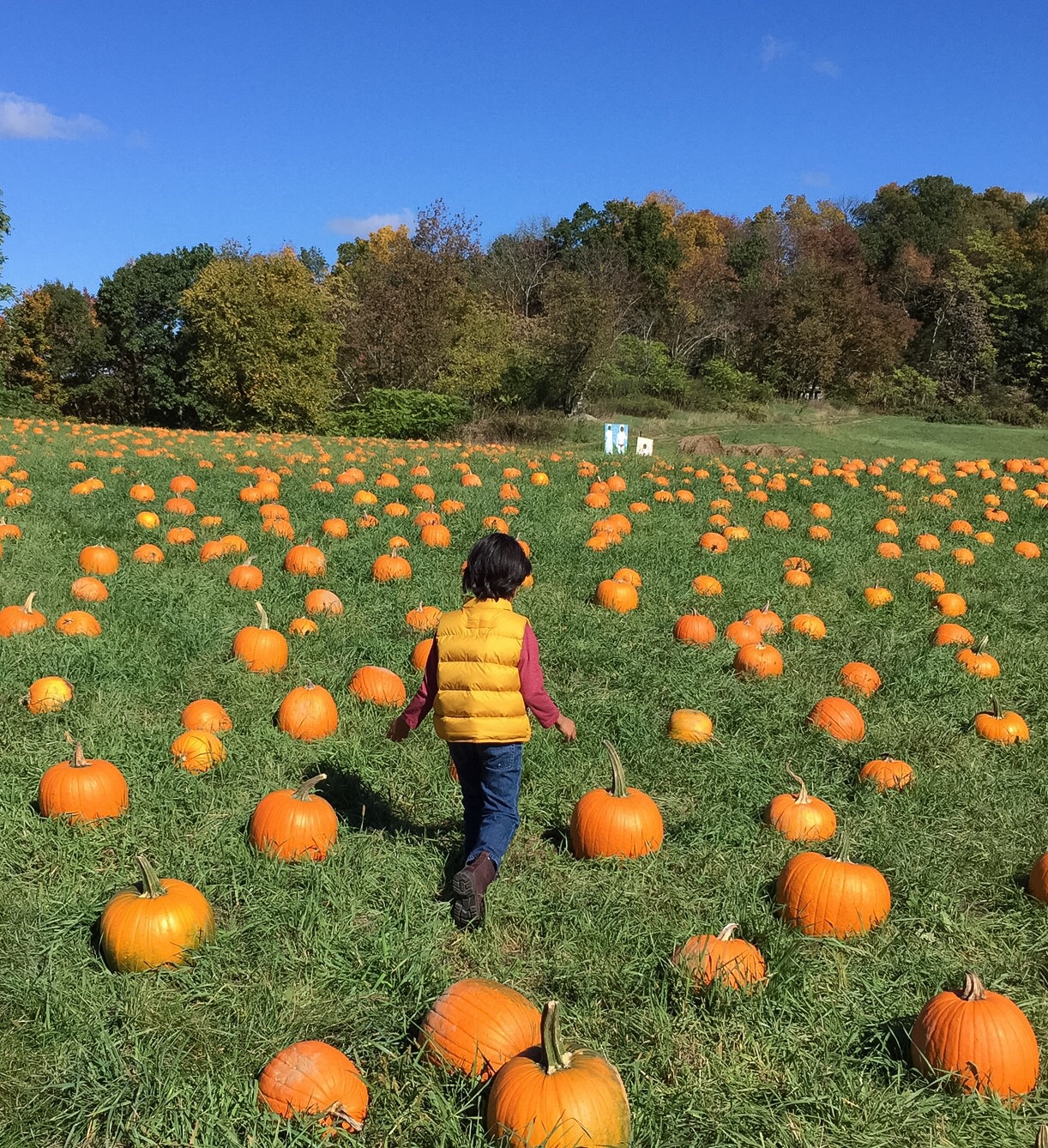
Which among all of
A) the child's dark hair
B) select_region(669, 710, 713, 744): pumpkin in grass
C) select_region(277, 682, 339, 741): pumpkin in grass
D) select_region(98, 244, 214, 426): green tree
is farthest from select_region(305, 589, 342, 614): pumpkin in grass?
select_region(98, 244, 214, 426): green tree

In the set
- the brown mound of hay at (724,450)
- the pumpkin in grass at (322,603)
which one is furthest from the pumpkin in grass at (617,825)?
the brown mound of hay at (724,450)

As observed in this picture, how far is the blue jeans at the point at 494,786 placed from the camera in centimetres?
359

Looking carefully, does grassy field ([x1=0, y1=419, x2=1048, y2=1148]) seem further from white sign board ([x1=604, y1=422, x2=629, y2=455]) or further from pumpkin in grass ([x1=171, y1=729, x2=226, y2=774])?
white sign board ([x1=604, y1=422, x2=629, y2=455])

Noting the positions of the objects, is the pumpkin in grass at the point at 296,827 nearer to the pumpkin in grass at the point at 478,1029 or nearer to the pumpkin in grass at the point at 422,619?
the pumpkin in grass at the point at 478,1029

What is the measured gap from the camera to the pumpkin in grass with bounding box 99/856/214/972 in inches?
119

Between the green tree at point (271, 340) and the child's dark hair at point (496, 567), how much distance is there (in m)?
28.9

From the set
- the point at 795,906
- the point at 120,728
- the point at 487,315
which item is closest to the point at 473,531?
the point at 120,728

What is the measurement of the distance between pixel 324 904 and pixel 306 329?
31.2m

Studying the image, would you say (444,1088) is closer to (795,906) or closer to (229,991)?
(229,991)

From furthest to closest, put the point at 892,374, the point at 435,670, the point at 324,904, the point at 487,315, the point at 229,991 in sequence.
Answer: the point at 892,374, the point at 487,315, the point at 435,670, the point at 324,904, the point at 229,991

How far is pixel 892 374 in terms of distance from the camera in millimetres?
45531

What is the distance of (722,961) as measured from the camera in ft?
9.98

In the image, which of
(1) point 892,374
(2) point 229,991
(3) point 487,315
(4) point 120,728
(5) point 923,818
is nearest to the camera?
(2) point 229,991

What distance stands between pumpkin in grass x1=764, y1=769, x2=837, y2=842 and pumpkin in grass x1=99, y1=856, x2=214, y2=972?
2547 mm
